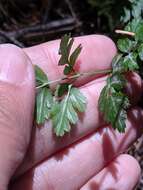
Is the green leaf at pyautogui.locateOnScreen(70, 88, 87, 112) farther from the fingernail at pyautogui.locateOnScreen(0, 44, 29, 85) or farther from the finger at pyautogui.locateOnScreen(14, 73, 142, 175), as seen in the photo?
the fingernail at pyautogui.locateOnScreen(0, 44, 29, 85)

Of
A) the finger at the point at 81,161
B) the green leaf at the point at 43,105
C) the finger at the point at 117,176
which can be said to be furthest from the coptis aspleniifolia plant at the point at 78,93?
the finger at the point at 117,176

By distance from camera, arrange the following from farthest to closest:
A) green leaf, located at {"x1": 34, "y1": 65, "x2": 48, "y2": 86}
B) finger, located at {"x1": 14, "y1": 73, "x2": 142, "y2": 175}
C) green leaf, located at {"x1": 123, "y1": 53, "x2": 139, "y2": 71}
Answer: finger, located at {"x1": 14, "y1": 73, "x2": 142, "y2": 175}
green leaf, located at {"x1": 34, "y1": 65, "x2": 48, "y2": 86}
green leaf, located at {"x1": 123, "y1": 53, "x2": 139, "y2": 71}

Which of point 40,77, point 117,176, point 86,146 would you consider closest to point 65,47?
point 40,77

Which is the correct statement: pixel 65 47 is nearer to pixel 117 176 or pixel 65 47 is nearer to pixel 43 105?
pixel 43 105

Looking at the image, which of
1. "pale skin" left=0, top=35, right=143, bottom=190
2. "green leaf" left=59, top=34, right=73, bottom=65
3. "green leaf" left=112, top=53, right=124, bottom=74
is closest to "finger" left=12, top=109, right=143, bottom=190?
"pale skin" left=0, top=35, right=143, bottom=190

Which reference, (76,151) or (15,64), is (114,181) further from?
(15,64)

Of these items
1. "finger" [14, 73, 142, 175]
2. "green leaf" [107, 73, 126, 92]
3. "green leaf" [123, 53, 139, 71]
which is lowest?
"finger" [14, 73, 142, 175]

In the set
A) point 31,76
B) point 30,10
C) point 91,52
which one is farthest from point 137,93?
point 30,10
